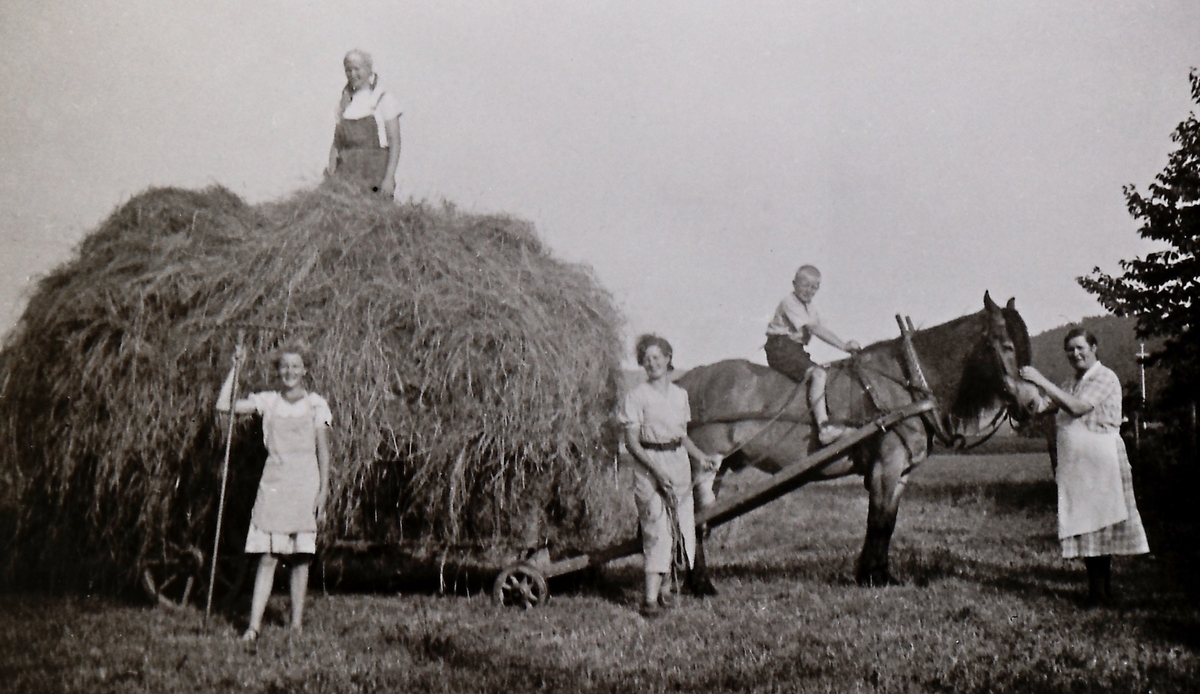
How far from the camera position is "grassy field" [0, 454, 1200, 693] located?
389 centimetres

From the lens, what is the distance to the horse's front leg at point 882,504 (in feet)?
21.1

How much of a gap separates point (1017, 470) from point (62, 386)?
14.6m

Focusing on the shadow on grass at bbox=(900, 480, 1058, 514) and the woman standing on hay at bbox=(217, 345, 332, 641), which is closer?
the woman standing on hay at bbox=(217, 345, 332, 641)

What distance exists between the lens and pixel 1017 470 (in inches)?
585

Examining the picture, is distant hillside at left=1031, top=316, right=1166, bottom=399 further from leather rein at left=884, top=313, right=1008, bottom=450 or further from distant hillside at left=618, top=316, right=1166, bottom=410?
leather rein at left=884, top=313, right=1008, bottom=450

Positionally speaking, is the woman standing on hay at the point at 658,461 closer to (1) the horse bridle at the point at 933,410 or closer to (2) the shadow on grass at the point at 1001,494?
(1) the horse bridle at the point at 933,410

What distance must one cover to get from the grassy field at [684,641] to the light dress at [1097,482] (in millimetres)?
429

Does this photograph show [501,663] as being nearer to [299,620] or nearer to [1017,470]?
[299,620]

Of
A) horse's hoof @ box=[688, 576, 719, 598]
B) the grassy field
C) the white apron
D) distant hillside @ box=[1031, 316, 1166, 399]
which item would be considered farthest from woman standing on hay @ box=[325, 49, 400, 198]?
distant hillside @ box=[1031, 316, 1166, 399]

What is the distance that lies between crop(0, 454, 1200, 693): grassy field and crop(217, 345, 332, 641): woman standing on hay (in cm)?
50

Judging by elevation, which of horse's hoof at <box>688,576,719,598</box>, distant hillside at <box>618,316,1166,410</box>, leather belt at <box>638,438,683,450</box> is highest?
distant hillside at <box>618,316,1166,410</box>

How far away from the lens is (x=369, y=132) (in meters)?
6.73

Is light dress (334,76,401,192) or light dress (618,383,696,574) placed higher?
light dress (334,76,401,192)

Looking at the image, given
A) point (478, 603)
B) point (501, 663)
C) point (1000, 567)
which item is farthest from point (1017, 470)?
point (501, 663)
